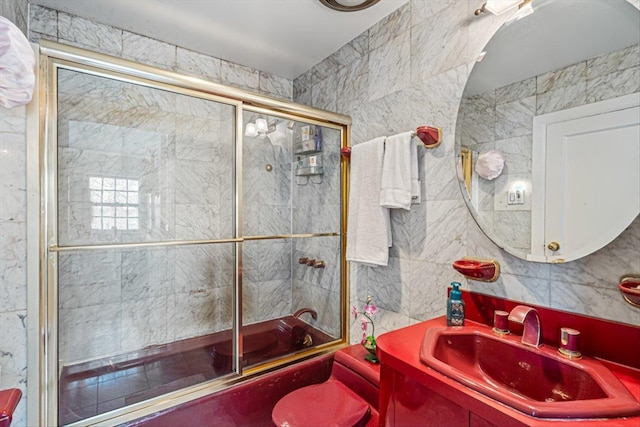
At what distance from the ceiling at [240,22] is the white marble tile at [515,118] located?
2.95 feet

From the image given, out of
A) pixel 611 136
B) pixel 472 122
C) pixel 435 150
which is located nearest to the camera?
pixel 611 136

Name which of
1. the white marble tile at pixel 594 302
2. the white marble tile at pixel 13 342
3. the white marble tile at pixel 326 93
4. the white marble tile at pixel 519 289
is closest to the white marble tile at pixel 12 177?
the white marble tile at pixel 13 342

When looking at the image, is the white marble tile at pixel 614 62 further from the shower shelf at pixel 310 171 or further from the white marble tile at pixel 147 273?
the white marble tile at pixel 147 273

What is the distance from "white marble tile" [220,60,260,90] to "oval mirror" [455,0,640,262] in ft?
5.63

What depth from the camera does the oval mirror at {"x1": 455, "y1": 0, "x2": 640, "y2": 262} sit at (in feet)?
3.00

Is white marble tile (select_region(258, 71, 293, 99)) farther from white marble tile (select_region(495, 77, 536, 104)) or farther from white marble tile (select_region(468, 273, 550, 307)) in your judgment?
white marble tile (select_region(468, 273, 550, 307))

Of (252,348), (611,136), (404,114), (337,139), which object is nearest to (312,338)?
(252,348)

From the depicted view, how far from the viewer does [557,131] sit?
1.04 metres

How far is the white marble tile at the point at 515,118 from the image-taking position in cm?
111

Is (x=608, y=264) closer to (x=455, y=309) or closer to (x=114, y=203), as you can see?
(x=455, y=309)

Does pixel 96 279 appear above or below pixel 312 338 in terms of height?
above

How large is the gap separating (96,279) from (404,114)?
2097mm

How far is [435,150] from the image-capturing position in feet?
4.82

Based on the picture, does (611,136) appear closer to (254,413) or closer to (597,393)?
(597,393)
